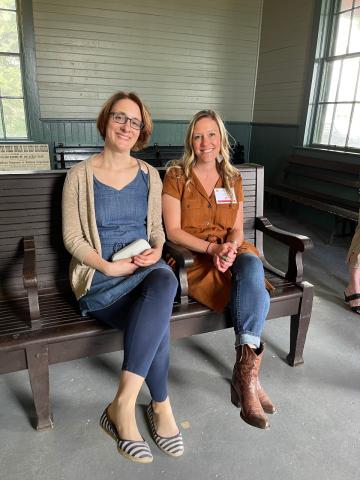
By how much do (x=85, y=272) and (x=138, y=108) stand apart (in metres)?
0.81

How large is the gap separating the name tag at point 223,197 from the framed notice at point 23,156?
1.03 m

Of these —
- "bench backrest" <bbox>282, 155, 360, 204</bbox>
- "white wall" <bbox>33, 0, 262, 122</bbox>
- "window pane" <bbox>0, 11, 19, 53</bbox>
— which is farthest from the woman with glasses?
"window pane" <bbox>0, 11, 19, 53</bbox>

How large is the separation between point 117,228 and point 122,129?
0.46 metres

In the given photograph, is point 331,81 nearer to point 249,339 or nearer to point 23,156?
point 23,156

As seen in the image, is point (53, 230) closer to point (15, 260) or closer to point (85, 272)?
point (15, 260)

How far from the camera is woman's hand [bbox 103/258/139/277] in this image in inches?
62.8

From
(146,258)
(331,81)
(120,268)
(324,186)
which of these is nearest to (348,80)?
(331,81)

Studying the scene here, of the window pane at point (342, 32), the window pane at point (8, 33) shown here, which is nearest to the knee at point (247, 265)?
the window pane at point (342, 32)

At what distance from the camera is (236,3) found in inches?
251

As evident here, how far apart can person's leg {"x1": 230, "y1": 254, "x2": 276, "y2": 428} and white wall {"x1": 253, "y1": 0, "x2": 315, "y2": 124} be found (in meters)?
4.74

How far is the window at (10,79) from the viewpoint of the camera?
5.46 meters

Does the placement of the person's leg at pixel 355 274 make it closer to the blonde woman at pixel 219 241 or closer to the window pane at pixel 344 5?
the blonde woman at pixel 219 241

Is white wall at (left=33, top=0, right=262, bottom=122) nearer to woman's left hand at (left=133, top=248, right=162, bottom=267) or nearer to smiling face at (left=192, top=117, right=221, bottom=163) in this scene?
smiling face at (left=192, top=117, right=221, bottom=163)

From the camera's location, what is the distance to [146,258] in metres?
1.64
